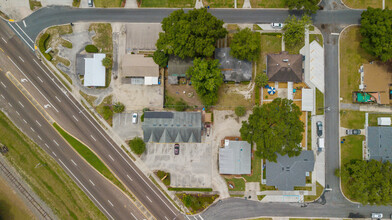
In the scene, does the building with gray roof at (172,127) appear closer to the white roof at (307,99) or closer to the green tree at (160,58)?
the green tree at (160,58)

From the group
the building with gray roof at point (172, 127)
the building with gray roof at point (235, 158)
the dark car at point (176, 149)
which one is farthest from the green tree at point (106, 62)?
the building with gray roof at point (235, 158)

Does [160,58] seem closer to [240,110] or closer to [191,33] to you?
[191,33]

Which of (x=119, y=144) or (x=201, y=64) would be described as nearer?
(x=201, y=64)

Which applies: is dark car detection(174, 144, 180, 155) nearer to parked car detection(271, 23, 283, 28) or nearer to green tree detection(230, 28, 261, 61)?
green tree detection(230, 28, 261, 61)

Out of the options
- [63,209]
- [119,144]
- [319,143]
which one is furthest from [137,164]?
[319,143]

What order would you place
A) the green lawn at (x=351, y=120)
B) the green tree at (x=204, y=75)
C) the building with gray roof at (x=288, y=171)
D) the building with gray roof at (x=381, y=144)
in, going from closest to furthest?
the green tree at (x=204, y=75) → the building with gray roof at (x=288, y=171) → the building with gray roof at (x=381, y=144) → the green lawn at (x=351, y=120)

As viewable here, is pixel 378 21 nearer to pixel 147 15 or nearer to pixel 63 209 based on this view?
pixel 147 15

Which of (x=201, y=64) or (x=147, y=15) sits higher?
(x=147, y=15)
